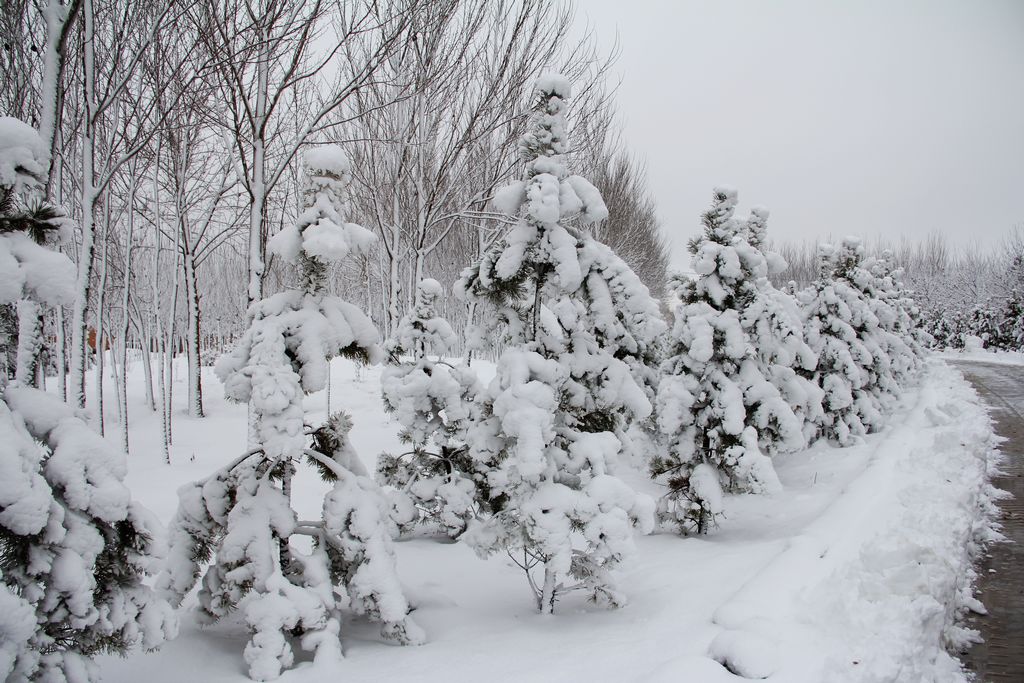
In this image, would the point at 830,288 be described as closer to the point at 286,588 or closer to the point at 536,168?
the point at 536,168

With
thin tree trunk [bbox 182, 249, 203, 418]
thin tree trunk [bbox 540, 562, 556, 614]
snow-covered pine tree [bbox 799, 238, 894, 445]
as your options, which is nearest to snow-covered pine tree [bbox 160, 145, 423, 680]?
thin tree trunk [bbox 540, 562, 556, 614]

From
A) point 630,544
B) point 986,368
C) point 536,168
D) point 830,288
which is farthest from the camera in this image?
point 986,368

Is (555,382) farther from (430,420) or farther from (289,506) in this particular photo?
(430,420)

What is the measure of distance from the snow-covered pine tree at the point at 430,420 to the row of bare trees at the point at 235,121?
2141 millimetres

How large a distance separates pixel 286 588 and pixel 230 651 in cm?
Answer: 77

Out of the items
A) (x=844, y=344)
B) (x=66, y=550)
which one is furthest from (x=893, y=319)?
(x=66, y=550)

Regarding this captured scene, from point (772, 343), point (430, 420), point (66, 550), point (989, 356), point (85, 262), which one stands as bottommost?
point (989, 356)

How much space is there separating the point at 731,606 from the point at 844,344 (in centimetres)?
1117

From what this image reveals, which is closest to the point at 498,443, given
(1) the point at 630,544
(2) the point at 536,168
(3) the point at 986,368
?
(1) the point at 630,544

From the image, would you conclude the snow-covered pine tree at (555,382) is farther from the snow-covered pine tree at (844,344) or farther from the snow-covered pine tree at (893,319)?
the snow-covered pine tree at (893,319)

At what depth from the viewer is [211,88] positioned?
7758 millimetres

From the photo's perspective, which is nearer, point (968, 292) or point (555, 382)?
point (555, 382)

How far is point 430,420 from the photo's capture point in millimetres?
7688

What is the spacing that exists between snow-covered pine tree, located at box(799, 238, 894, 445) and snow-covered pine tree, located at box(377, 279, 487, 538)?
921 centimetres
